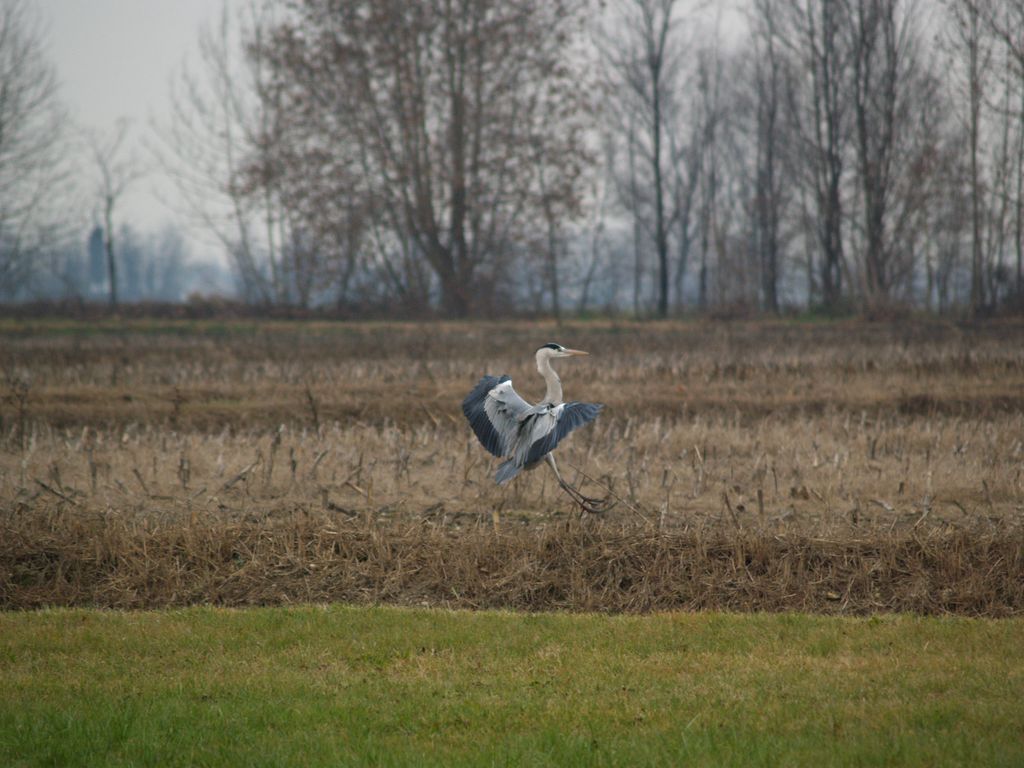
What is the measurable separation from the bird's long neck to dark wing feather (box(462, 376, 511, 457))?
386mm

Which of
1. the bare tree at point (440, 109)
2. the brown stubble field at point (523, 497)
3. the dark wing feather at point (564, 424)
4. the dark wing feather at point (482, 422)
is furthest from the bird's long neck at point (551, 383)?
the bare tree at point (440, 109)

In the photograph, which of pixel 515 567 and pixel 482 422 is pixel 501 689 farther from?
pixel 482 422

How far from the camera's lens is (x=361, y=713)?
17.3 feet

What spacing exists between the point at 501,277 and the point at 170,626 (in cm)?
3424

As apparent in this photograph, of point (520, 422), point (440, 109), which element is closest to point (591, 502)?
point (520, 422)

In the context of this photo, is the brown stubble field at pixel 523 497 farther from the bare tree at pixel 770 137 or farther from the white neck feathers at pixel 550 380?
the bare tree at pixel 770 137

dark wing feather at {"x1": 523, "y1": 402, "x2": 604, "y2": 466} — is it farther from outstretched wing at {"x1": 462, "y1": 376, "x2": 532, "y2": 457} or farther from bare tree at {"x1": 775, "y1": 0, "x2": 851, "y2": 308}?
bare tree at {"x1": 775, "y1": 0, "x2": 851, "y2": 308}

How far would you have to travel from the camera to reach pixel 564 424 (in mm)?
7723

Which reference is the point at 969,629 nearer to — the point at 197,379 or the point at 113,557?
the point at 113,557

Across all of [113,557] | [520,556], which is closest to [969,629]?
[520,556]

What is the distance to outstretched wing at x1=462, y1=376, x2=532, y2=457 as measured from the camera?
27.7 feet

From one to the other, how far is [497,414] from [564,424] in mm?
1016

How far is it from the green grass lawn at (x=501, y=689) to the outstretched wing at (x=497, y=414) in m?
1.90

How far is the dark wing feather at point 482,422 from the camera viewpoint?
8523 millimetres
